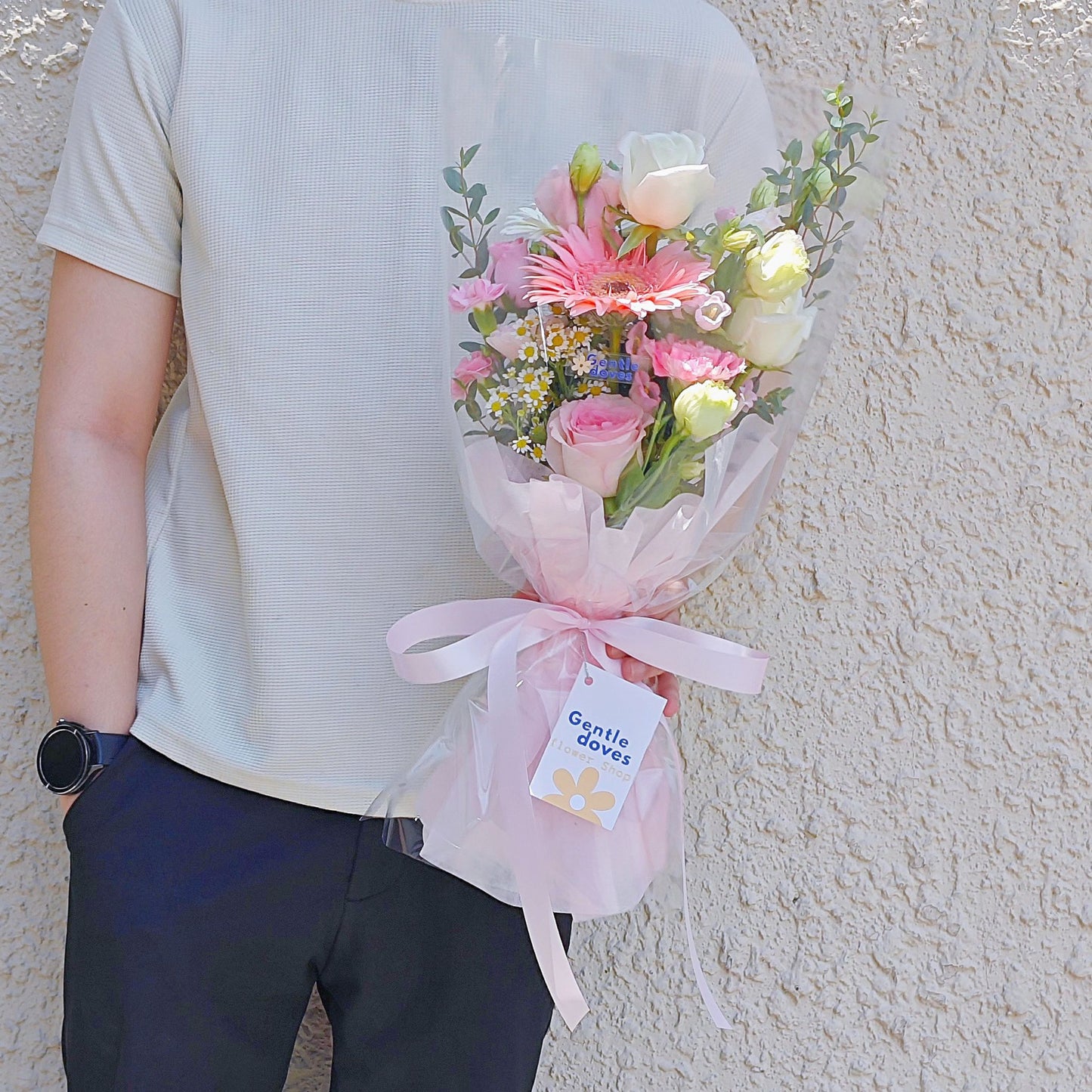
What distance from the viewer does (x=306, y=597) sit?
1177mm

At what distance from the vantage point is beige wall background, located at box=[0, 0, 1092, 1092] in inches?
58.9

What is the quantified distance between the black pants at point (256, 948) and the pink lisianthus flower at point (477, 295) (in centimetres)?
56

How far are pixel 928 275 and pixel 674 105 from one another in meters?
0.54

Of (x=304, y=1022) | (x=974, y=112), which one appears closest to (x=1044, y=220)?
(x=974, y=112)

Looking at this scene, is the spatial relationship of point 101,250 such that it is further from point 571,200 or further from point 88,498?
point 571,200

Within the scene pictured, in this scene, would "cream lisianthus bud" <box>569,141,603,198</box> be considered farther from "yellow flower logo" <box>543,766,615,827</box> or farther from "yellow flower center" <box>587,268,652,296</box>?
"yellow flower logo" <box>543,766,615,827</box>

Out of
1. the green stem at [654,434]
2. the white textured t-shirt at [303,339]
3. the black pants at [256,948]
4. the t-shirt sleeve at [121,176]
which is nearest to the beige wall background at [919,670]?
the black pants at [256,948]

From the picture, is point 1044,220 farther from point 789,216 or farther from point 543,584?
point 543,584

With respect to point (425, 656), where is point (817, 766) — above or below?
below

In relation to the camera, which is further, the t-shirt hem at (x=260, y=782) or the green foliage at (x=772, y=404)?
the t-shirt hem at (x=260, y=782)

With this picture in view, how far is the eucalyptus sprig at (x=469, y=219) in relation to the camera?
0.99 metres

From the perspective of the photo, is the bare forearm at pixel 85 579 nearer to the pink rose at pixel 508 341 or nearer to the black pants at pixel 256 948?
the black pants at pixel 256 948

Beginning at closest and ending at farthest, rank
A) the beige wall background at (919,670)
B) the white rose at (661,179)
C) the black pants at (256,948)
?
the white rose at (661,179) → the black pants at (256,948) → the beige wall background at (919,670)

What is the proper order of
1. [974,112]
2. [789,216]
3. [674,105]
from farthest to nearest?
[974,112], [674,105], [789,216]
